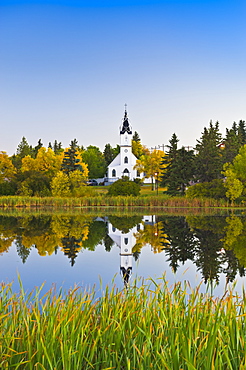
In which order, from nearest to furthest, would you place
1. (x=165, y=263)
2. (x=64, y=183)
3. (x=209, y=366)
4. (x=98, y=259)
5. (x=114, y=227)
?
(x=209, y=366) → (x=165, y=263) → (x=98, y=259) → (x=114, y=227) → (x=64, y=183)

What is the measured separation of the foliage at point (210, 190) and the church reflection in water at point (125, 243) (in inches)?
738

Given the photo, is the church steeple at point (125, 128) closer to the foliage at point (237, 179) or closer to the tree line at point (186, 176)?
the tree line at point (186, 176)

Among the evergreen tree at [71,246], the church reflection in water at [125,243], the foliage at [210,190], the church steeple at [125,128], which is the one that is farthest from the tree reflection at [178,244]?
the church steeple at [125,128]

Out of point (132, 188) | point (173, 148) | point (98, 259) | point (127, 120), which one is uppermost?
point (127, 120)

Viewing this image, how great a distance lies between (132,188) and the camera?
48469 mm

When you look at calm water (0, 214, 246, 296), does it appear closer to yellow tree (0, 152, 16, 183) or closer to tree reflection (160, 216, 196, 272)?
tree reflection (160, 216, 196, 272)

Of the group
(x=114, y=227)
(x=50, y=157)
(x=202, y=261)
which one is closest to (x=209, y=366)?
(x=202, y=261)

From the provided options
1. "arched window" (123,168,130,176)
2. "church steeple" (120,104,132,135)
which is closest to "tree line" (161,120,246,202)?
"arched window" (123,168,130,176)

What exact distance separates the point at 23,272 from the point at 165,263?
4.29 meters

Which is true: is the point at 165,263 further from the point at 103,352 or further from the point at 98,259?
the point at 103,352

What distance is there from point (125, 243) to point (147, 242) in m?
0.97

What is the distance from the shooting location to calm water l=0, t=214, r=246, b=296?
392 inches

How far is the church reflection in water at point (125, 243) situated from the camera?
11.3m

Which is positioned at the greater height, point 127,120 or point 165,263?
point 127,120
